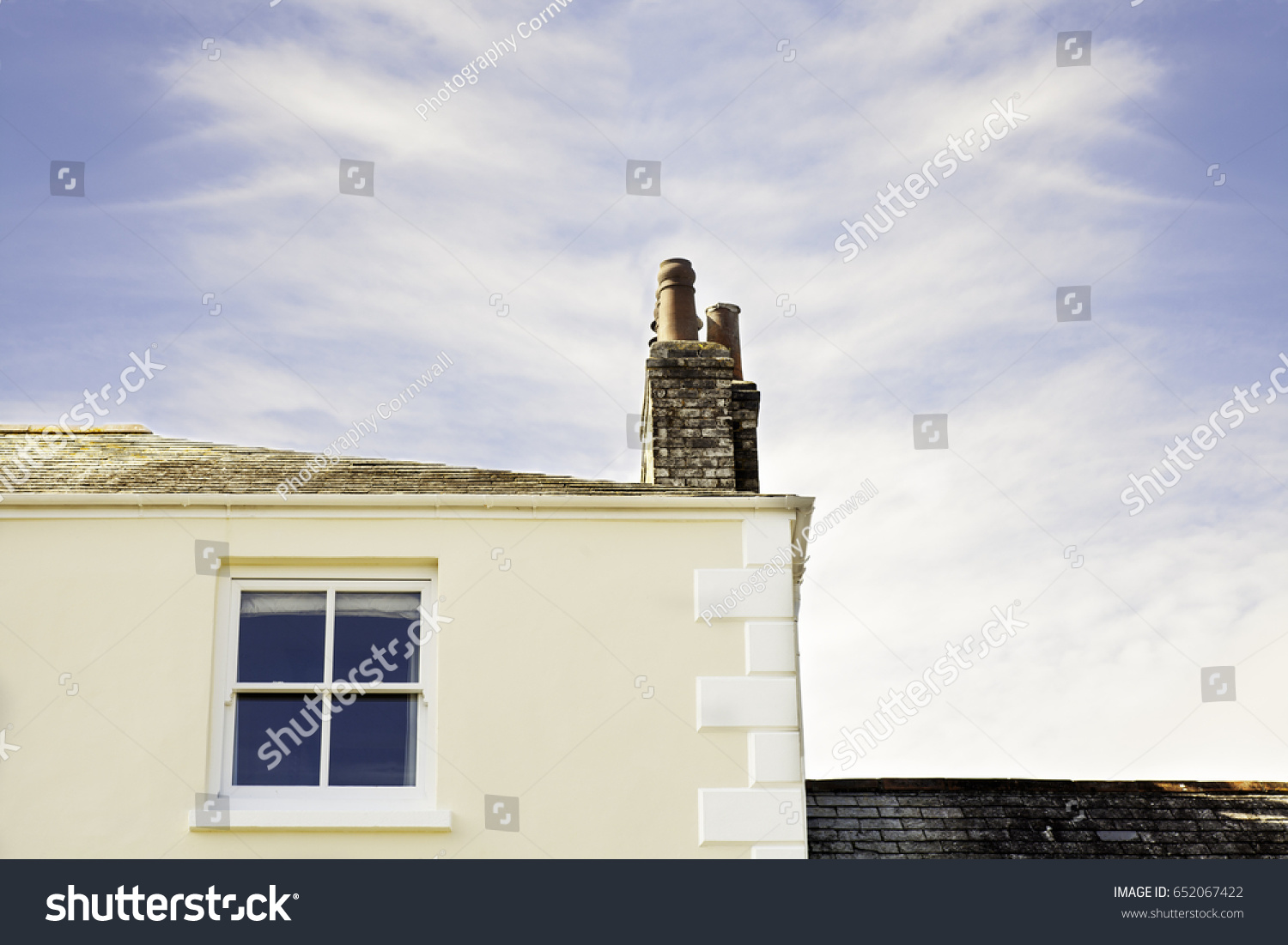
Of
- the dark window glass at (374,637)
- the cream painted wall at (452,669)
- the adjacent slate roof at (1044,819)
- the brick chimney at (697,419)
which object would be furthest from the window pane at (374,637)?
the adjacent slate roof at (1044,819)

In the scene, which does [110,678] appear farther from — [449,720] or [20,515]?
[449,720]

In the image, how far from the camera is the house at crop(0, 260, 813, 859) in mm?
8117

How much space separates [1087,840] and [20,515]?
804cm

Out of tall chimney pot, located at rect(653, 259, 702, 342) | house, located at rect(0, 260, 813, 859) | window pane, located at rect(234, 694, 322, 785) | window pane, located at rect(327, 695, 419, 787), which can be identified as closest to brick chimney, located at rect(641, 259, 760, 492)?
tall chimney pot, located at rect(653, 259, 702, 342)

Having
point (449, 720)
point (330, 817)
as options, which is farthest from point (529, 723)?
point (330, 817)

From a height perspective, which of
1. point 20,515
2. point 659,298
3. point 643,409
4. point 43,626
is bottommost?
point 43,626

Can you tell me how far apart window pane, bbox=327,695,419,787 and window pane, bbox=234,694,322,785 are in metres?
0.13

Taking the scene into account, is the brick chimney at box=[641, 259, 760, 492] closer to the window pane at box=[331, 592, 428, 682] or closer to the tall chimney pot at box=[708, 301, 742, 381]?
the tall chimney pot at box=[708, 301, 742, 381]

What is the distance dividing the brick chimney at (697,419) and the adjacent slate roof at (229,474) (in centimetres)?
113

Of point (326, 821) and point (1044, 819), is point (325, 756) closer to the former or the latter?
point (326, 821)

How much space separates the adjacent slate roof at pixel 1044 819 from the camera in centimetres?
1006

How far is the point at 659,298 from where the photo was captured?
488 inches

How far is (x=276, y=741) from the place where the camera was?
838cm

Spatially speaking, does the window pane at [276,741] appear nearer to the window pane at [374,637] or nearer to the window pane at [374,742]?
the window pane at [374,742]
